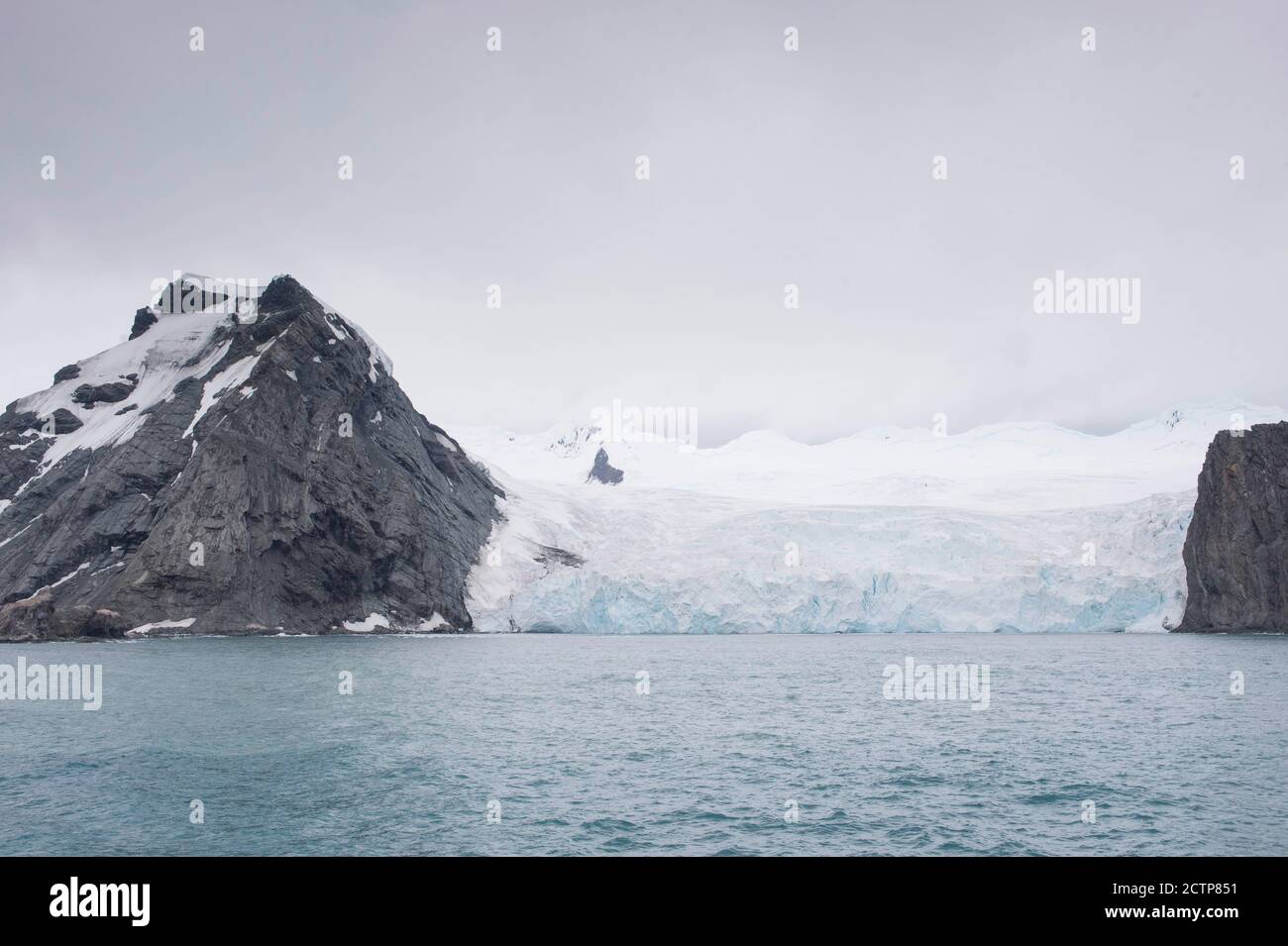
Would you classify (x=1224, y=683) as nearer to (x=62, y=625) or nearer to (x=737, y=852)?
(x=737, y=852)

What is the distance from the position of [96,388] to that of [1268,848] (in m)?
138

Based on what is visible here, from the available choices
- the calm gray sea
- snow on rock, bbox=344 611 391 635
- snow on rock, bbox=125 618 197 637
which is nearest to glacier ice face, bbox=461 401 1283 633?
snow on rock, bbox=344 611 391 635

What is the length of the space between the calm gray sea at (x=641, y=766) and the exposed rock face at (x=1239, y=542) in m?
44.4

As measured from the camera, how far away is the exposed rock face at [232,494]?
313ft

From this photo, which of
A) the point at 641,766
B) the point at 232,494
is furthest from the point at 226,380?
the point at 641,766

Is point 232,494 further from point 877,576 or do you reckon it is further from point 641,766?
point 641,766

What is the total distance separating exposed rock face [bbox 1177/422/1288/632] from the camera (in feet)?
318

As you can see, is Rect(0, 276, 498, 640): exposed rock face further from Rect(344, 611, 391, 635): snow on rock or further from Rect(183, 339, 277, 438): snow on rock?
Rect(183, 339, 277, 438): snow on rock

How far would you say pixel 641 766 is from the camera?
95.5 ft

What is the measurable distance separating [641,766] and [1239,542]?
90.8 meters

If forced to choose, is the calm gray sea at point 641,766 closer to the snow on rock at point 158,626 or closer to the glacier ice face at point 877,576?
the snow on rock at point 158,626

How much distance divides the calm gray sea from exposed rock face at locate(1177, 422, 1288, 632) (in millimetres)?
44430
